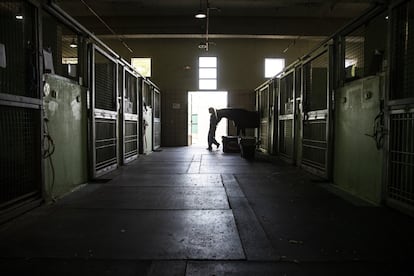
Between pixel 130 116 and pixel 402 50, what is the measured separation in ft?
19.5

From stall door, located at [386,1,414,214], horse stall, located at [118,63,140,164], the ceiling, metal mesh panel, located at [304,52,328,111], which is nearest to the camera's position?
stall door, located at [386,1,414,214]

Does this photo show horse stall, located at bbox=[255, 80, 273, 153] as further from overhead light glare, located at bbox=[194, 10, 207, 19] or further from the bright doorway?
overhead light glare, located at bbox=[194, 10, 207, 19]

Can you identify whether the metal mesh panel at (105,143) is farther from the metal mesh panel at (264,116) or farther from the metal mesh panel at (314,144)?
the metal mesh panel at (264,116)

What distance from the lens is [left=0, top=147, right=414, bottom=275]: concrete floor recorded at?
212 centimetres

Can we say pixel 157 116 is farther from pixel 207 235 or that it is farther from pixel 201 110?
pixel 207 235

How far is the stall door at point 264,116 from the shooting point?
10865 millimetres

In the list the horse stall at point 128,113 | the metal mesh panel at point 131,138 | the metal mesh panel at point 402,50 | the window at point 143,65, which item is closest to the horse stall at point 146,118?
the horse stall at point 128,113

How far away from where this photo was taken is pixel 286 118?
8.19m

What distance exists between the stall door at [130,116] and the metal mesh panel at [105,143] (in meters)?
0.67

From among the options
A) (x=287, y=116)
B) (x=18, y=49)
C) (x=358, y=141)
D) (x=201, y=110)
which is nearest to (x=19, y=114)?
(x=18, y=49)

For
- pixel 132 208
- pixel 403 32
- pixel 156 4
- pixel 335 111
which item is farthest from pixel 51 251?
pixel 156 4

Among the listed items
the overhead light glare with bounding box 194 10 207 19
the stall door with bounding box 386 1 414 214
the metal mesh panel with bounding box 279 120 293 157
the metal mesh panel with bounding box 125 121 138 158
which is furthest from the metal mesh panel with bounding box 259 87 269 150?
the stall door with bounding box 386 1 414 214

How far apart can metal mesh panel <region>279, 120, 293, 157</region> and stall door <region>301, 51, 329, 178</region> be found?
1133 millimetres

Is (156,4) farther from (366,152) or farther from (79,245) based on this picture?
(79,245)
